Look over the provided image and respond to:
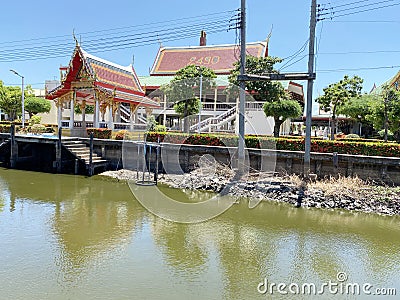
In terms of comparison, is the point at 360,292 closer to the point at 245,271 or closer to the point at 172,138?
the point at 245,271

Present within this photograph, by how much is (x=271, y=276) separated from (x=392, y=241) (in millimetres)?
4033

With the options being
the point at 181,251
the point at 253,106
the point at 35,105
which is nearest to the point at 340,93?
the point at 253,106

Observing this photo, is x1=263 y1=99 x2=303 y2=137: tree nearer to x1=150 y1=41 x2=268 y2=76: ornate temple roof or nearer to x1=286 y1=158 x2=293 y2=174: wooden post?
x1=286 y1=158 x2=293 y2=174: wooden post

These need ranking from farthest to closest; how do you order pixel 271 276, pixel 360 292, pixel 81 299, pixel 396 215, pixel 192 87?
pixel 192 87 → pixel 396 215 → pixel 271 276 → pixel 360 292 → pixel 81 299

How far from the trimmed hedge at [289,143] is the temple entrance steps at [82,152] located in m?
2.51

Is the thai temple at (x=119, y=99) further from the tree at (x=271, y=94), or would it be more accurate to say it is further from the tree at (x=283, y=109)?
the tree at (x=283, y=109)

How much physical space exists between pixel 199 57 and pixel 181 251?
24477 mm

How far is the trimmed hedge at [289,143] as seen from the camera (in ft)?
41.0

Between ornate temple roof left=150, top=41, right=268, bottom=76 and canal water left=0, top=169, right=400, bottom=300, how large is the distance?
61.9 ft

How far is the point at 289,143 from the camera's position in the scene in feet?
45.3

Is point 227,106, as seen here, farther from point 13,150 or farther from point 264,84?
point 13,150

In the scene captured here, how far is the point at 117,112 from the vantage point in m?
20.4

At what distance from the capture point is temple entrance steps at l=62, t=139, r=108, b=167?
621 inches

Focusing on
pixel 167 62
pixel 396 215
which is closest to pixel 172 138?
pixel 396 215
